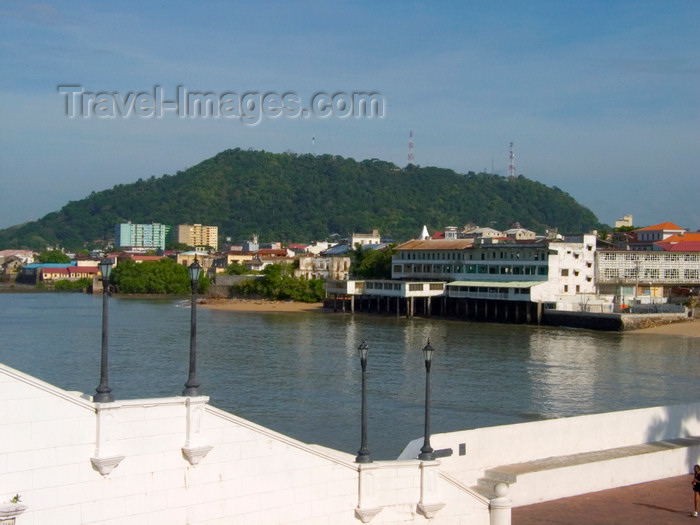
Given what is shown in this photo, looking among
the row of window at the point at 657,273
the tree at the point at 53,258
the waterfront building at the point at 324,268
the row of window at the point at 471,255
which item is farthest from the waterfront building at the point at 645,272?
the tree at the point at 53,258

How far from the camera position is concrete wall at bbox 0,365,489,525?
374 inches

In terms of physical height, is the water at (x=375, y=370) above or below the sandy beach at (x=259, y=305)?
below

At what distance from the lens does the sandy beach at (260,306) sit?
256ft

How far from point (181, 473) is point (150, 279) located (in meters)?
103

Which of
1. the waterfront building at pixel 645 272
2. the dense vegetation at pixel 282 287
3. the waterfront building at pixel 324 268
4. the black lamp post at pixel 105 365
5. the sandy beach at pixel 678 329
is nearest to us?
the black lamp post at pixel 105 365

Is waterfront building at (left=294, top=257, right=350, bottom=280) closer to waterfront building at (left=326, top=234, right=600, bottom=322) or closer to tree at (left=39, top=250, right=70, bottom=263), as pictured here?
waterfront building at (left=326, top=234, right=600, bottom=322)

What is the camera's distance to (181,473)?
10492 millimetres

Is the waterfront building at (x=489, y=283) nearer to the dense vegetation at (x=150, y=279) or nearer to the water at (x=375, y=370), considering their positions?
the water at (x=375, y=370)

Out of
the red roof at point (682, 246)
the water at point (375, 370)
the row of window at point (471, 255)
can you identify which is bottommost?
the water at point (375, 370)

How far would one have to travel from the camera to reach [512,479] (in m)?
13.0

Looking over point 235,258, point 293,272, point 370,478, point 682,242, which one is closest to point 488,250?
point 682,242

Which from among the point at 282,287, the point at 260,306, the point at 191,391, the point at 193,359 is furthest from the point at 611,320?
the point at 191,391

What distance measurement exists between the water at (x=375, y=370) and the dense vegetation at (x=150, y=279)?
5000 centimetres

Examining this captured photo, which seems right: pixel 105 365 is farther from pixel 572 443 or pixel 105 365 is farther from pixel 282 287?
pixel 282 287
